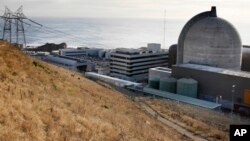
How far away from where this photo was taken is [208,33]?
82500 mm

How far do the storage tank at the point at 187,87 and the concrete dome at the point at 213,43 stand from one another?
10.7 metres

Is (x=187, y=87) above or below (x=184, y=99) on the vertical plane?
above

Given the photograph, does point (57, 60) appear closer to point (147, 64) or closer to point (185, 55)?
point (147, 64)

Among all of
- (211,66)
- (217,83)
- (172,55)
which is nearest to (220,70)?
(217,83)

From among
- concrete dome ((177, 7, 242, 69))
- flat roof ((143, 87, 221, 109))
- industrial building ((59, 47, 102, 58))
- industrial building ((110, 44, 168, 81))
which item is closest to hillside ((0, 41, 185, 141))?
flat roof ((143, 87, 221, 109))

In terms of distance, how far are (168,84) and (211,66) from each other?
11.6 m

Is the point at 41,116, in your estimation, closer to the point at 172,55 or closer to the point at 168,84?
the point at 168,84

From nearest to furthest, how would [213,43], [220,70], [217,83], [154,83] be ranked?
[217,83], [220,70], [213,43], [154,83]

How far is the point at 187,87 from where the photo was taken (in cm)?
7450

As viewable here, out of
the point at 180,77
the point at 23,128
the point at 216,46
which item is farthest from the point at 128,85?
the point at 23,128

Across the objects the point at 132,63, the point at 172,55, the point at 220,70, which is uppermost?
the point at 172,55

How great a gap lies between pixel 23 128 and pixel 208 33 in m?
71.4

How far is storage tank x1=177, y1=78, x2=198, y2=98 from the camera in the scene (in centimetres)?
7412

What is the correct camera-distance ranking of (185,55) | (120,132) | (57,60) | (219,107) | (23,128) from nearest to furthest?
(23,128) < (120,132) < (219,107) < (185,55) < (57,60)
